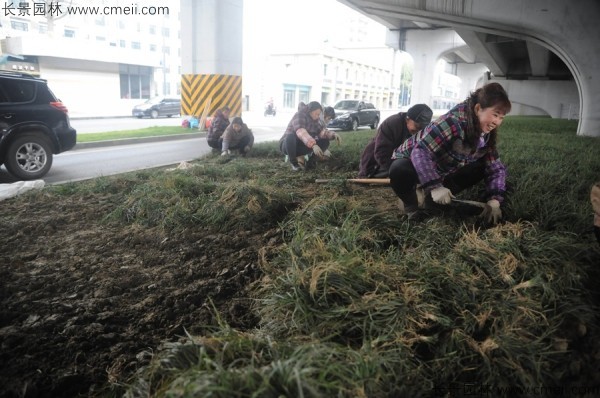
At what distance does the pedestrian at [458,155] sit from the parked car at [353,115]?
14339 mm

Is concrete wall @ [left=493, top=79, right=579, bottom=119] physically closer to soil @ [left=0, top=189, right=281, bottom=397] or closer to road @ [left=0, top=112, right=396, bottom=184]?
road @ [left=0, top=112, right=396, bottom=184]

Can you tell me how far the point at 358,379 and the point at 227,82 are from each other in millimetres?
13750

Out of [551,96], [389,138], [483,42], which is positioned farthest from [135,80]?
[389,138]

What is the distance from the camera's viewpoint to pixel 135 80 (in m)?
36.6

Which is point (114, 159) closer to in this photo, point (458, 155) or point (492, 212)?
point (458, 155)

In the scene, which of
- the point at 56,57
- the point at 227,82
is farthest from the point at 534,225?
the point at 56,57

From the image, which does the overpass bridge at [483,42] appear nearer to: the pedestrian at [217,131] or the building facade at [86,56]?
the pedestrian at [217,131]

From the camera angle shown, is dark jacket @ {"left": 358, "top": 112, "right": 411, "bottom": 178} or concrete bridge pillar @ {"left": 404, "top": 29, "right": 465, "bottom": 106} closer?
dark jacket @ {"left": 358, "top": 112, "right": 411, "bottom": 178}

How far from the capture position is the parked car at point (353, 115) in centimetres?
1789

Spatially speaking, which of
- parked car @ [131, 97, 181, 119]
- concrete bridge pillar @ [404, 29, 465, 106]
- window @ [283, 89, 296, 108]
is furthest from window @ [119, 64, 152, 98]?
concrete bridge pillar @ [404, 29, 465, 106]

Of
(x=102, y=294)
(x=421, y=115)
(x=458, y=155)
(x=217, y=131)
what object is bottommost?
(x=102, y=294)

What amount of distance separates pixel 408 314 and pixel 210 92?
43.7 feet

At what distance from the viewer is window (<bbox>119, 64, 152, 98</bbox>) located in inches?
1388

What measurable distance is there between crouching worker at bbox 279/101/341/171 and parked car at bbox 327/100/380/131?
11.1 m
